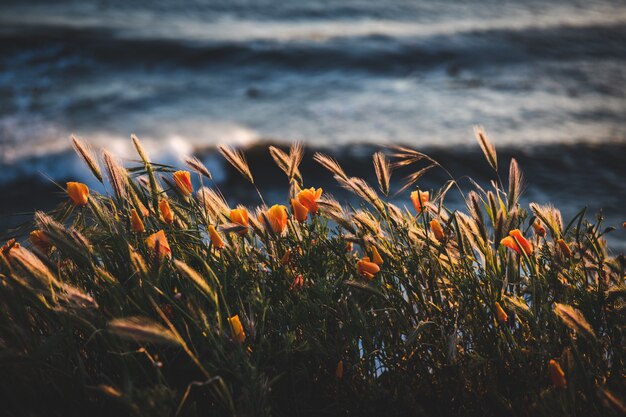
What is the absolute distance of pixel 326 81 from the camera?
6.86m

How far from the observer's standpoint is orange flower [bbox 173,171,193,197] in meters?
2.02

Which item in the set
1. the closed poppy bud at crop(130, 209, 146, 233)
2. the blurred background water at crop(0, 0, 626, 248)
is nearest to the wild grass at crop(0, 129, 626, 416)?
the closed poppy bud at crop(130, 209, 146, 233)

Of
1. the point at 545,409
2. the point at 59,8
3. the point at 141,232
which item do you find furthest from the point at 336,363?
the point at 59,8

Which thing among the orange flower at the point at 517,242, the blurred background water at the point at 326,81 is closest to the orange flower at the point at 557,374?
the orange flower at the point at 517,242

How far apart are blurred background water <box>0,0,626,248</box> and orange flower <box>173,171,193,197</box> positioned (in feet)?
10.2

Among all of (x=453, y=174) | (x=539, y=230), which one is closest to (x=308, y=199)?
(x=539, y=230)

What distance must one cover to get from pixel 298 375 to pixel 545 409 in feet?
2.24

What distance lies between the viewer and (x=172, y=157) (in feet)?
17.6

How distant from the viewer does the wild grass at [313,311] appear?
1736mm

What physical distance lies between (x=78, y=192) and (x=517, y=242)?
1222 mm

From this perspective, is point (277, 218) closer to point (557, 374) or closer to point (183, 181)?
point (183, 181)

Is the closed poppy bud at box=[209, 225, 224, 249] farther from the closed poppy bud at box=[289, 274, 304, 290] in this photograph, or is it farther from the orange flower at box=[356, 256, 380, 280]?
the orange flower at box=[356, 256, 380, 280]

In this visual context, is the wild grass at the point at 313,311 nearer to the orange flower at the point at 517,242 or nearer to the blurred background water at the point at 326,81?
the orange flower at the point at 517,242

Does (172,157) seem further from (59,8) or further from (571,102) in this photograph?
(59,8)
